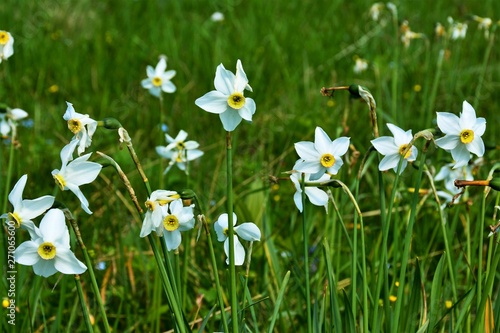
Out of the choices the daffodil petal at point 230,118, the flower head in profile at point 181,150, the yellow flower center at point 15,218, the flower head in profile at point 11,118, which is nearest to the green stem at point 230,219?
the daffodil petal at point 230,118

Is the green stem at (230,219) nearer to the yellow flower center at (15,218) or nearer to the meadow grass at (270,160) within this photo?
the meadow grass at (270,160)

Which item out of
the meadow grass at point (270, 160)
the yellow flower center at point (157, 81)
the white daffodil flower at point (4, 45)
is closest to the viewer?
the meadow grass at point (270, 160)

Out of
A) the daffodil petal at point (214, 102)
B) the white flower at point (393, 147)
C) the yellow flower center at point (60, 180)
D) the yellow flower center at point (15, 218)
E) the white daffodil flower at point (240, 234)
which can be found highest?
the daffodil petal at point (214, 102)

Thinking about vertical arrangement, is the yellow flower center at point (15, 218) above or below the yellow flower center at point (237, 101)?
below

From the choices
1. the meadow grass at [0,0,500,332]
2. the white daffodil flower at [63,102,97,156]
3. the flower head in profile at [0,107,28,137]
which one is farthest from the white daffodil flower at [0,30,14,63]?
the white daffodil flower at [63,102,97,156]

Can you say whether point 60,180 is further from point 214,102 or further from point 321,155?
point 321,155

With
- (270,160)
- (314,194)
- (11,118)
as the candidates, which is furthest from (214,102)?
(270,160)

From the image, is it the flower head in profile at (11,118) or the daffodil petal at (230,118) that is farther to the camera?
the flower head in profile at (11,118)
